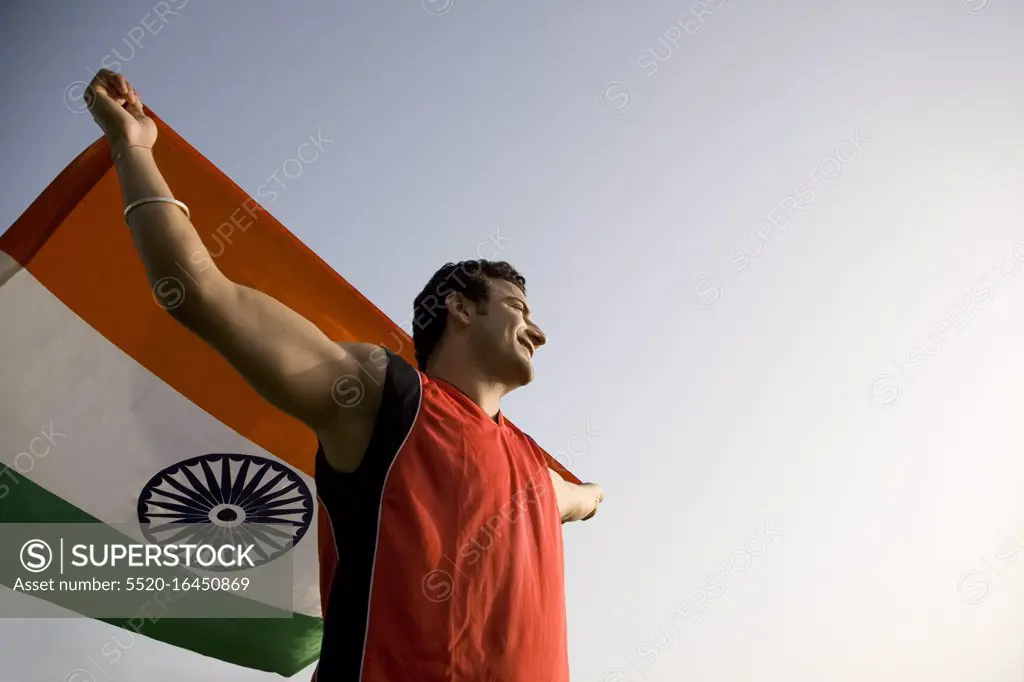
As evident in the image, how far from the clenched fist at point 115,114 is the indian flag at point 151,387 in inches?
48.2

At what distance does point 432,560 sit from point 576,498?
1342mm

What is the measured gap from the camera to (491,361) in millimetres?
2801

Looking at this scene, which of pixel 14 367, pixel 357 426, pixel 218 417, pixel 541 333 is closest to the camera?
pixel 357 426

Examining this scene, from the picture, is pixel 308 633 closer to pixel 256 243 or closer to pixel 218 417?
pixel 218 417

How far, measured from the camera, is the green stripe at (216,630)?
3311mm

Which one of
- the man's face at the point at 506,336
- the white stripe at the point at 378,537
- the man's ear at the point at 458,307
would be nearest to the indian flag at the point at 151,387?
the man's ear at the point at 458,307

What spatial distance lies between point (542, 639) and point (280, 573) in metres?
2.16

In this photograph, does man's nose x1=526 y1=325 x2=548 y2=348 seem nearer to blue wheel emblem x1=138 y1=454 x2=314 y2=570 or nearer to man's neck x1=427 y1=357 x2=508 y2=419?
man's neck x1=427 y1=357 x2=508 y2=419

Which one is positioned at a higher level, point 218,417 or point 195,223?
point 195,223

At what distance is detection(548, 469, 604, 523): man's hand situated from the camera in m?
3.11

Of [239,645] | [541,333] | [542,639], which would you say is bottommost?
[542,639]

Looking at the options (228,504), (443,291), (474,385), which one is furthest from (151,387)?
(474,385)

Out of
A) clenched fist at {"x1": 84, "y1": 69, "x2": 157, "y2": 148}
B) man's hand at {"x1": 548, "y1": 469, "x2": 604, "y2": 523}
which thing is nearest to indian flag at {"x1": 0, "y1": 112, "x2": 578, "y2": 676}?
man's hand at {"x1": 548, "y1": 469, "x2": 604, "y2": 523}

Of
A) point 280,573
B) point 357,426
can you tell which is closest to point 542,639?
point 357,426
